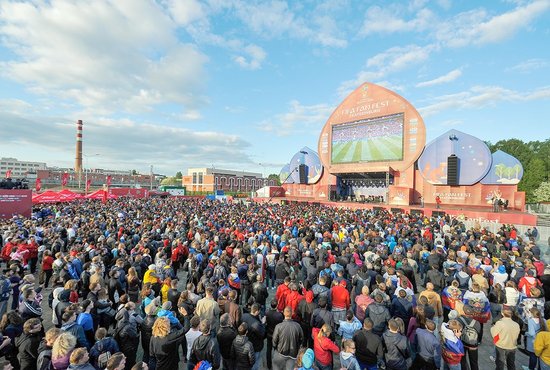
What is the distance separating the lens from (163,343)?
13.3ft

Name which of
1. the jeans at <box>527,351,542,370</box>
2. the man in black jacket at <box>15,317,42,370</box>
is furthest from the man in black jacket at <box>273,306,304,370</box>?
the jeans at <box>527,351,542,370</box>

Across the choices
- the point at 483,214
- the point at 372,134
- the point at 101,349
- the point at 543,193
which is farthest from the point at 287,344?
the point at 543,193

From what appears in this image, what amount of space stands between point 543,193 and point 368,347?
5348cm

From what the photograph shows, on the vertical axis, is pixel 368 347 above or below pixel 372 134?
below

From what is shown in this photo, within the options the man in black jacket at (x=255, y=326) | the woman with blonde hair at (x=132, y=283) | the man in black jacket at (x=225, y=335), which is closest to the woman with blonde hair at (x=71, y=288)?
the woman with blonde hair at (x=132, y=283)

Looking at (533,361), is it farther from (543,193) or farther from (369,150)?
(543,193)

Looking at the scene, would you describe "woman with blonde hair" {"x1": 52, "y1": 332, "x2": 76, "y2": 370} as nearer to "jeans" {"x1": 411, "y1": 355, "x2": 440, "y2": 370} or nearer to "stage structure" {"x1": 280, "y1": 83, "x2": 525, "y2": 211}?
"jeans" {"x1": 411, "y1": 355, "x2": 440, "y2": 370}

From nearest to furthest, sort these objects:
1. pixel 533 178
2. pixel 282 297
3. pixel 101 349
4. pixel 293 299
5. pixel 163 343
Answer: pixel 101 349, pixel 163 343, pixel 293 299, pixel 282 297, pixel 533 178

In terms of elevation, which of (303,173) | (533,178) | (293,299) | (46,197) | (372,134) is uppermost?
(372,134)

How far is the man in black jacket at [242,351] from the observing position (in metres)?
4.05

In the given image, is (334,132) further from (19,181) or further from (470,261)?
(19,181)

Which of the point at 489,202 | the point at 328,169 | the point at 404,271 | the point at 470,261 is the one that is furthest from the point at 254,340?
the point at 328,169

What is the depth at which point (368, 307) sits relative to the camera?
507cm

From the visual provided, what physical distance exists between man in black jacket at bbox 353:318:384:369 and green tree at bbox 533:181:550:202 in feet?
175
